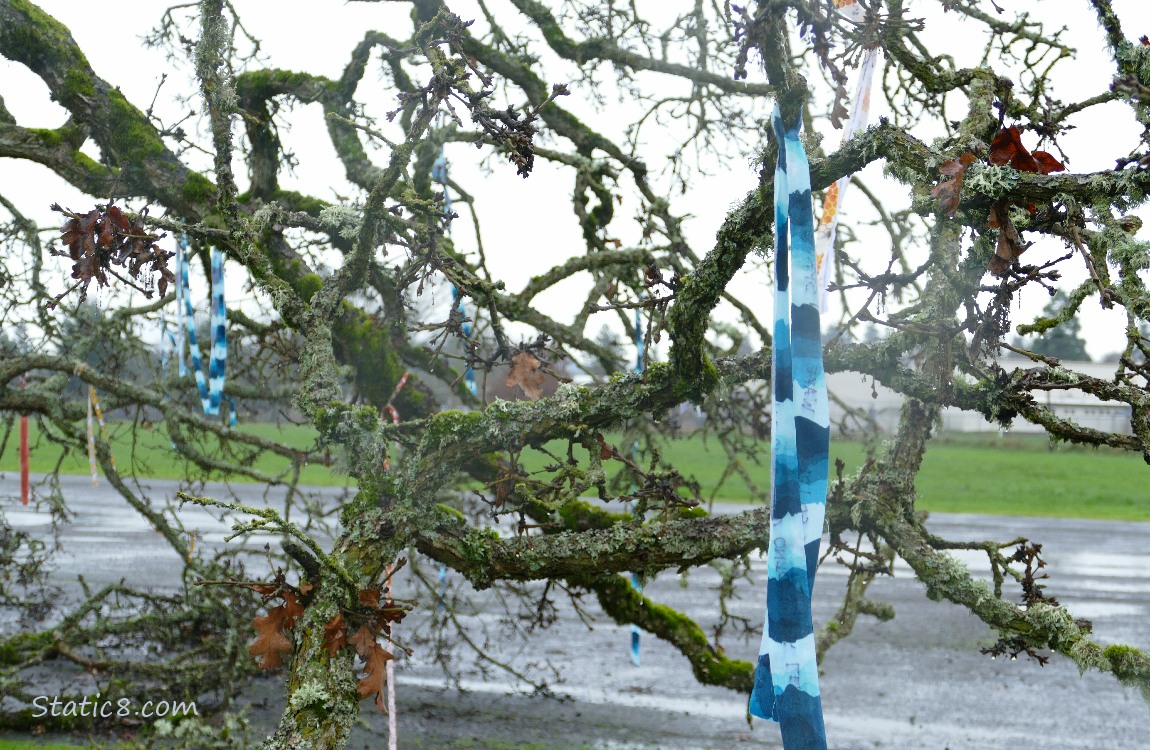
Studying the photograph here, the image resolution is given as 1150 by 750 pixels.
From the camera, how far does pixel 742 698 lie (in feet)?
26.3

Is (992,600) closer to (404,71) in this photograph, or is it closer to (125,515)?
(404,71)

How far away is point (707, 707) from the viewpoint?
7.44m

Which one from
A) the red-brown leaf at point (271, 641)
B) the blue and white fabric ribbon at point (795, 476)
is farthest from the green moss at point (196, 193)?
the blue and white fabric ribbon at point (795, 476)

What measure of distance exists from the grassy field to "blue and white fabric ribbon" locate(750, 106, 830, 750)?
16.0 m

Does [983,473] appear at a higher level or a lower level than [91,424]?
lower

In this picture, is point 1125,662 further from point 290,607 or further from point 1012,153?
point 290,607

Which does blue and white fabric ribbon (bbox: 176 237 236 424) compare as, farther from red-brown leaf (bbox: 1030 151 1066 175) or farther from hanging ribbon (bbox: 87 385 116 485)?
red-brown leaf (bbox: 1030 151 1066 175)

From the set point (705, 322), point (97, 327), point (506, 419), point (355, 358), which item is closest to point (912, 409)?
point (705, 322)

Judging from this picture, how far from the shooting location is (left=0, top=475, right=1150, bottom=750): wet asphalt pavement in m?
6.69

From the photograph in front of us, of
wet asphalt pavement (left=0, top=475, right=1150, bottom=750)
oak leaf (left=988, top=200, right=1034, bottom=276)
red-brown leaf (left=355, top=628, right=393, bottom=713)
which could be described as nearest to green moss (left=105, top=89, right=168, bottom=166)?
wet asphalt pavement (left=0, top=475, right=1150, bottom=750)

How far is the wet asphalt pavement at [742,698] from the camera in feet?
21.9

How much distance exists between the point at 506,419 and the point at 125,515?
17126mm

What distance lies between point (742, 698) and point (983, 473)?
84.8ft

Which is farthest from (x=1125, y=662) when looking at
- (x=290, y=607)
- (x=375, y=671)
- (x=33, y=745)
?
(x=33, y=745)
